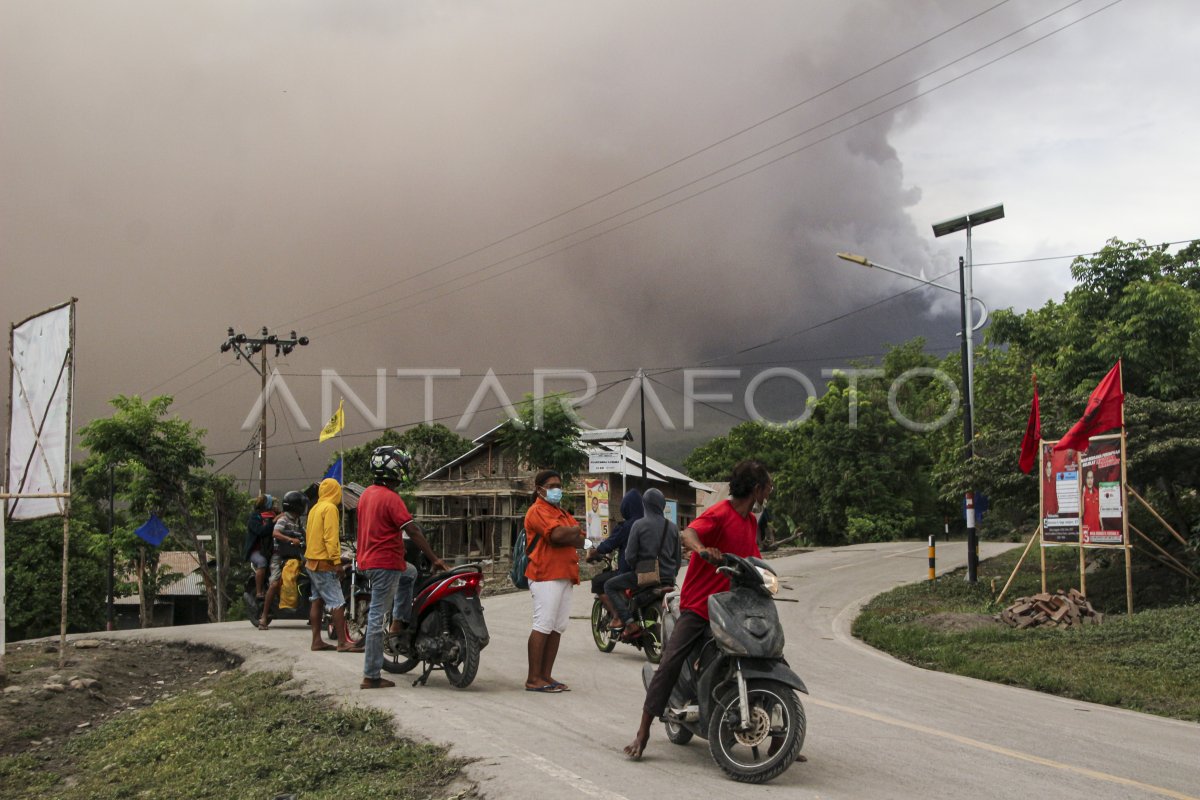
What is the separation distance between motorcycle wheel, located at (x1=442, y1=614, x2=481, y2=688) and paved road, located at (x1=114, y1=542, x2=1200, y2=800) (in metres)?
0.18

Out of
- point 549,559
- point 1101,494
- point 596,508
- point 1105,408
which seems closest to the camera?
point 549,559

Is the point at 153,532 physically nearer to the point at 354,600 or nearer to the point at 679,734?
the point at 354,600

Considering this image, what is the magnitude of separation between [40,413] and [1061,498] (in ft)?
50.9

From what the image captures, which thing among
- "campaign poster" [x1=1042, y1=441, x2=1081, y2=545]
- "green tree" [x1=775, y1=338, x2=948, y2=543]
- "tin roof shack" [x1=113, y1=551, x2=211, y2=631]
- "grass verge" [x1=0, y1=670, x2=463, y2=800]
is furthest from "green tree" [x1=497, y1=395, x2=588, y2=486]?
"tin roof shack" [x1=113, y1=551, x2=211, y2=631]

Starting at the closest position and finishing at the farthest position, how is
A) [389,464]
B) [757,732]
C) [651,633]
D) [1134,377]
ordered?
[757,732]
[389,464]
[651,633]
[1134,377]

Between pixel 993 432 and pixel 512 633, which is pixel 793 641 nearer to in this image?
pixel 512 633

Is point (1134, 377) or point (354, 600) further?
point (1134, 377)

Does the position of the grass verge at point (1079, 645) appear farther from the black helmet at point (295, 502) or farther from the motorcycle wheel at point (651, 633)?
the black helmet at point (295, 502)

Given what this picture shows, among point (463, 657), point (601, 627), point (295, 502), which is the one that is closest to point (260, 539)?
point (295, 502)

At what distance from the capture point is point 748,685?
5.59 metres

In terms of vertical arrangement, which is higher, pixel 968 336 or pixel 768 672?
pixel 968 336

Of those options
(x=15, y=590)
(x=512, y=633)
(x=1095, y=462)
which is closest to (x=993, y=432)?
(x=1095, y=462)

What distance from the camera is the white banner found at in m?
11.1

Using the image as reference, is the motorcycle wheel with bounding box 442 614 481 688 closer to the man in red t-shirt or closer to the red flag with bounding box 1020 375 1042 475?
the man in red t-shirt
